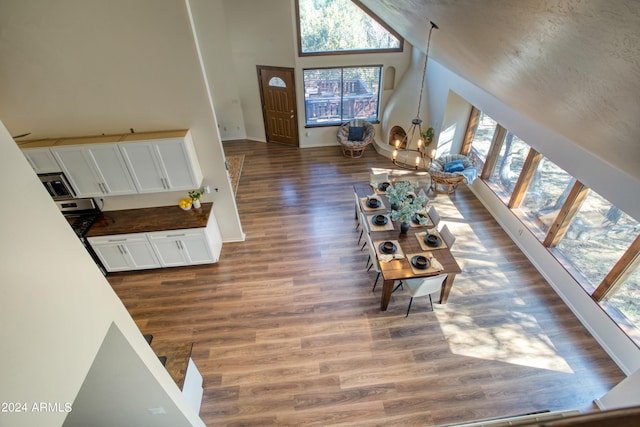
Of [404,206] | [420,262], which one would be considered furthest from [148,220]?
[420,262]

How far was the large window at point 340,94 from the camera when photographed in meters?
8.73

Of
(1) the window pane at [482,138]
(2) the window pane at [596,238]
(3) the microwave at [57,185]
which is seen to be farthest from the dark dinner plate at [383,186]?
(3) the microwave at [57,185]

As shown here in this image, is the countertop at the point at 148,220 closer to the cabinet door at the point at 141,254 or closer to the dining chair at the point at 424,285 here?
the cabinet door at the point at 141,254

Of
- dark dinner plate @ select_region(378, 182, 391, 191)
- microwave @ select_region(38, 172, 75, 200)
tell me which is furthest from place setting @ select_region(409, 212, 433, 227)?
microwave @ select_region(38, 172, 75, 200)

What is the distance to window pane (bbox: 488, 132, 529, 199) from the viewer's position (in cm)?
596

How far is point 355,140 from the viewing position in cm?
902

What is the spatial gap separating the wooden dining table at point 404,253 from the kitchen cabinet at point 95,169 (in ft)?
13.0

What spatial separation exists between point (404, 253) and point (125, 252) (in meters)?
4.65

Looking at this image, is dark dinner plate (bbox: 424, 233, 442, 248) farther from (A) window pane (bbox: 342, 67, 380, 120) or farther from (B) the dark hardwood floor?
(A) window pane (bbox: 342, 67, 380, 120)

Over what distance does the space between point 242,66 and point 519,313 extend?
8642 millimetres

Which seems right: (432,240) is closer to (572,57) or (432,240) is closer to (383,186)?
(383,186)

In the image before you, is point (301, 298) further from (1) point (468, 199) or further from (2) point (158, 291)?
(1) point (468, 199)

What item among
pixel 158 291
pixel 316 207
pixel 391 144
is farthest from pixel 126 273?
pixel 391 144

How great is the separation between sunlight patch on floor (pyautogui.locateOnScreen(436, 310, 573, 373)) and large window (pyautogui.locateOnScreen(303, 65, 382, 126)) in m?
6.51
